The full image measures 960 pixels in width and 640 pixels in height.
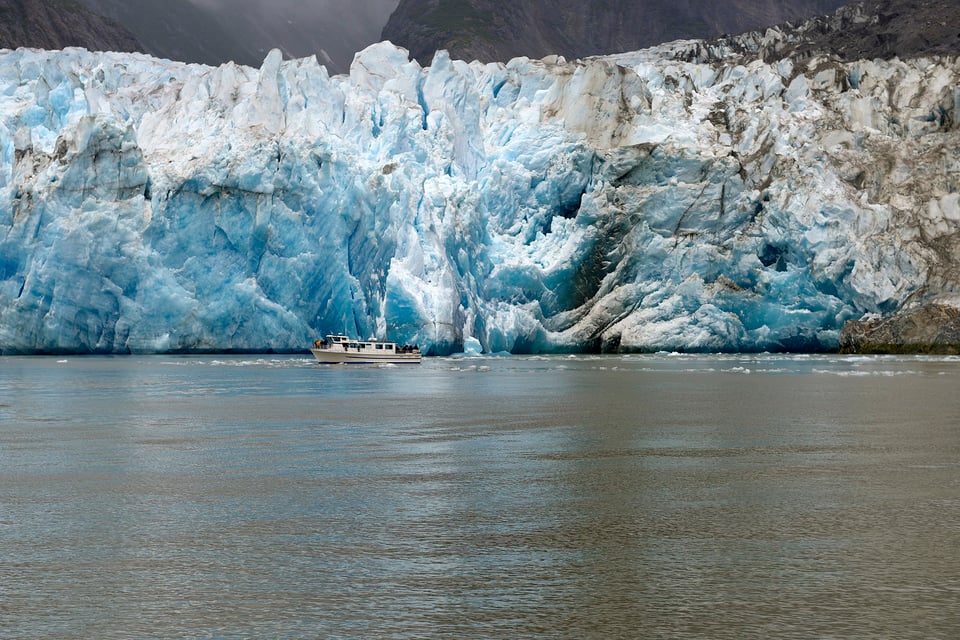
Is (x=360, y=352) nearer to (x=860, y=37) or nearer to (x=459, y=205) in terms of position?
(x=459, y=205)

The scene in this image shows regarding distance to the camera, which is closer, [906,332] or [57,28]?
[906,332]

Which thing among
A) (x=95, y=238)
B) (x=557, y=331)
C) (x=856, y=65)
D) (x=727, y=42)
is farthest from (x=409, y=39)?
(x=95, y=238)

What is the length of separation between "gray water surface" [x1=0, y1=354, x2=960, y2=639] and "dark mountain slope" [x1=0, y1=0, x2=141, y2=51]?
245 feet

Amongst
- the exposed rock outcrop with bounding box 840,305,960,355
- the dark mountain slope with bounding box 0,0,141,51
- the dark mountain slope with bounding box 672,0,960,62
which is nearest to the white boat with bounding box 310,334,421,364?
the exposed rock outcrop with bounding box 840,305,960,355

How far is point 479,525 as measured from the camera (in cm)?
761

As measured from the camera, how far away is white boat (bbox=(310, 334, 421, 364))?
43.0 metres

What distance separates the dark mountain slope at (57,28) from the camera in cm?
8138

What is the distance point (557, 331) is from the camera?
175 ft

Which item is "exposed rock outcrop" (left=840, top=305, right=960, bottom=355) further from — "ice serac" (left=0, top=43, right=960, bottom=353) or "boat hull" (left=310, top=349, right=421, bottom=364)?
"boat hull" (left=310, top=349, right=421, bottom=364)

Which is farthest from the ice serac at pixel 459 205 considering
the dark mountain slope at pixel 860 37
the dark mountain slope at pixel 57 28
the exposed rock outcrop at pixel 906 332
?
the dark mountain slope at pixel 57 28

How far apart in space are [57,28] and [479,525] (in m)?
90.6

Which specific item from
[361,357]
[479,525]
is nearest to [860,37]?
[361,357]

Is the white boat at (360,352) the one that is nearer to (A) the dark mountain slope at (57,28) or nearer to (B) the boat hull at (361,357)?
(B) the boat hull at (361,357)

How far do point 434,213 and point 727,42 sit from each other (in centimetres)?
4647
